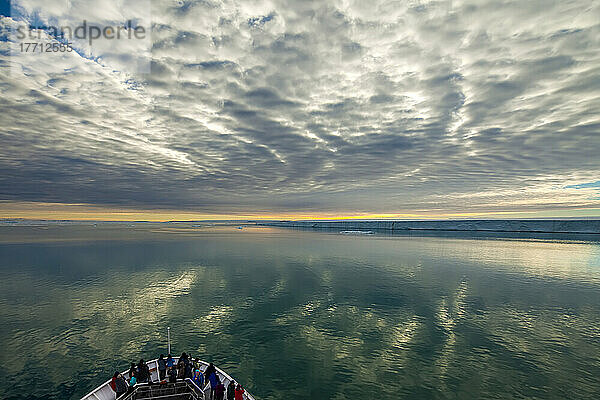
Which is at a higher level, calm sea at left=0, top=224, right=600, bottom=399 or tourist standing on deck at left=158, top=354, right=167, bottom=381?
tourist standing on deck at left=158, top=354, right=167, bottom=381

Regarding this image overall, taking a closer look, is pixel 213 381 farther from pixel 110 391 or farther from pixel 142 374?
pixel 110 391

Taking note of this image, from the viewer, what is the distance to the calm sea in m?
22.6

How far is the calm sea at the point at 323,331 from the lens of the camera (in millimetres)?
22562

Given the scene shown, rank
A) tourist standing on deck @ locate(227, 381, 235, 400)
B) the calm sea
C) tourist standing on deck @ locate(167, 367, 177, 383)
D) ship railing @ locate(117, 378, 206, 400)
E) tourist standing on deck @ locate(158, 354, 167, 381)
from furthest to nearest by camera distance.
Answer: the calm sea → tourist standing on deck @ locate(158, 354, 167, 381) → tourist standing on deck @ locate(167, 367, 177, 383) → ship railing @ locate(117, 378, 206, 400) → tourist standing on deck @ locate(227, 381, 235, 400)

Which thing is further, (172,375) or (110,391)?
(172,375)

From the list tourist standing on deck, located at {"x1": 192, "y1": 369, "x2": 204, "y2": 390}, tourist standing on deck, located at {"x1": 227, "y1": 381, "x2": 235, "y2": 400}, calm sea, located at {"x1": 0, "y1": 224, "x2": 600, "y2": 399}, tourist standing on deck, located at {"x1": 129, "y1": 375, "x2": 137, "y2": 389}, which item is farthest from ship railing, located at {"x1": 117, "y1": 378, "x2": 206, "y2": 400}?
calm sea, located at {"x1": 0, "y1": 224, "x2": 600, "y2": 399}

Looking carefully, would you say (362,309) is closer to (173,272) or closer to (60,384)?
(60,384)

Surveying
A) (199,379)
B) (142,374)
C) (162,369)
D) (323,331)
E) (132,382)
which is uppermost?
(142,374)

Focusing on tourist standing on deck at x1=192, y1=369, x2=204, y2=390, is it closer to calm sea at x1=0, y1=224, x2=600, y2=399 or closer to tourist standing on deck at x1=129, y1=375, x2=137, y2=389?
calm sea at x1=0, y1=224, x2=600, y2=399

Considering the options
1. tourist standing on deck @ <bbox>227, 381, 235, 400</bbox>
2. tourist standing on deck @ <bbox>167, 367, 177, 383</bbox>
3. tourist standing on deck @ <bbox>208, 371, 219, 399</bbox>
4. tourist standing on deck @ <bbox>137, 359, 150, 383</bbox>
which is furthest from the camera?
tourist standing on deck @ <bbox>167, 367, 177, 383</bbox>

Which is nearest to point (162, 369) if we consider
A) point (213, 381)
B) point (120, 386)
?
point (120, 386)

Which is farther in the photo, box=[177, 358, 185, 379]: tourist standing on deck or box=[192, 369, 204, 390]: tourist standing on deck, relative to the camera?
box=[177, 358, 185, 379]: tourist standing on deck

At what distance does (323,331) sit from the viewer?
3234cm

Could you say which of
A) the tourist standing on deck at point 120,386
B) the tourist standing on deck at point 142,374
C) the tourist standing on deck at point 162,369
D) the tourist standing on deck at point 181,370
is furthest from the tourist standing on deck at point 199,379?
the tourist standing on deck at point 120,386
